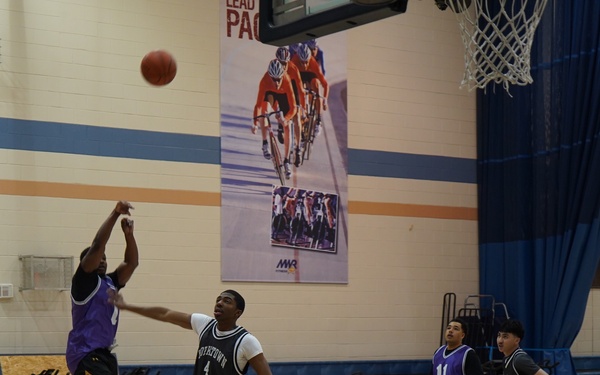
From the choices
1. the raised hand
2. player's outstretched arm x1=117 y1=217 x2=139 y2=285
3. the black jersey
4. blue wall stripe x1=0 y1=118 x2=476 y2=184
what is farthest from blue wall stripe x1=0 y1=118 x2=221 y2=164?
the black jersey

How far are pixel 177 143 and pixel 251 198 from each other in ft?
4.13

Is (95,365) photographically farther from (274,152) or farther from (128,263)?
(274,152)

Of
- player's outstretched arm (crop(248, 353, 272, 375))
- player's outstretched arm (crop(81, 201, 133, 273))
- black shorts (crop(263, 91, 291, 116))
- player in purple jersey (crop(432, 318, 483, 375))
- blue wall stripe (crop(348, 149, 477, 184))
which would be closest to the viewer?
player's outstretched arm (crop(248, 353, 272, 375))

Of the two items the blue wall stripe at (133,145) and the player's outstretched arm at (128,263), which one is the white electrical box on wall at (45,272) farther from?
the player's outstretched arm at (128,263)

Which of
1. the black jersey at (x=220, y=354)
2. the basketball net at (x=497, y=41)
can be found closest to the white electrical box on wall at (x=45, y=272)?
the black jersey at (x=220, y=354)

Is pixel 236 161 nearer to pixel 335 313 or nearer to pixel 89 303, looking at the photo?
pixel 335 313

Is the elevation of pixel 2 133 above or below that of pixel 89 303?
above

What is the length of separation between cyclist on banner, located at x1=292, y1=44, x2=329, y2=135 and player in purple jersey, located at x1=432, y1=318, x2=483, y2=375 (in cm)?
475

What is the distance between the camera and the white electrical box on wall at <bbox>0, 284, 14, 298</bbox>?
10.4 meters

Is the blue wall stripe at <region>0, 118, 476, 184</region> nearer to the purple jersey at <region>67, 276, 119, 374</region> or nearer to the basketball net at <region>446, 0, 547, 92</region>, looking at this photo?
the basketball net at <region>446, 0, 547, 92</region>

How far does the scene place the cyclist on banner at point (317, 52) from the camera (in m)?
12.7

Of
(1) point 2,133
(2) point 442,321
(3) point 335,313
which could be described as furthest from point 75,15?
(2) point 442,321

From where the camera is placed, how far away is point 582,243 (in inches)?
495

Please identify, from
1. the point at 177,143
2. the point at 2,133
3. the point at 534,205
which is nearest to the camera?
the point at 2,133
